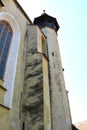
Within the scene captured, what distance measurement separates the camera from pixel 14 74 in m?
7.85

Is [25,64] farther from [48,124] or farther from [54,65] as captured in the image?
[48,124]

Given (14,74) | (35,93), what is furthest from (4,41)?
(35,93)

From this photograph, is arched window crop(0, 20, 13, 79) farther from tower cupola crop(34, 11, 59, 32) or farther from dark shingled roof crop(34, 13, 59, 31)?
dark shingled roof crop(34, 13, 59, 31)

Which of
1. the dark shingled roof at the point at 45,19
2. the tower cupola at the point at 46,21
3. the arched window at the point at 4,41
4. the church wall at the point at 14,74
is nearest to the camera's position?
the church wall at the point at 14,74

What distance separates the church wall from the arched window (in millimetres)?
256

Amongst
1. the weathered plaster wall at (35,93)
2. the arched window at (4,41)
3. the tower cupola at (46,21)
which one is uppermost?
the tower cupola at (46,21)

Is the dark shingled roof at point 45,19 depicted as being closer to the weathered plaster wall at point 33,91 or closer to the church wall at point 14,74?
the church wall at point 14,74

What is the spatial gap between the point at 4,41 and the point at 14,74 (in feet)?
6.45

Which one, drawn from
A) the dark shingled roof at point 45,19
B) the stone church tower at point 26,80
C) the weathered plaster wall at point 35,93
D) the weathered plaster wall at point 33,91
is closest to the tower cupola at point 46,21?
the dark shingled roof at point 45,19

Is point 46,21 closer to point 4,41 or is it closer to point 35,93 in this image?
point 4,41

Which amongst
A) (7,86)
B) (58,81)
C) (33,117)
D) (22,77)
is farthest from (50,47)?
(33,117)

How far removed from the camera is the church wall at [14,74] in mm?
6305

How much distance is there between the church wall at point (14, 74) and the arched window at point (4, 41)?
0.26m

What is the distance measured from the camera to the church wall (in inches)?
248
